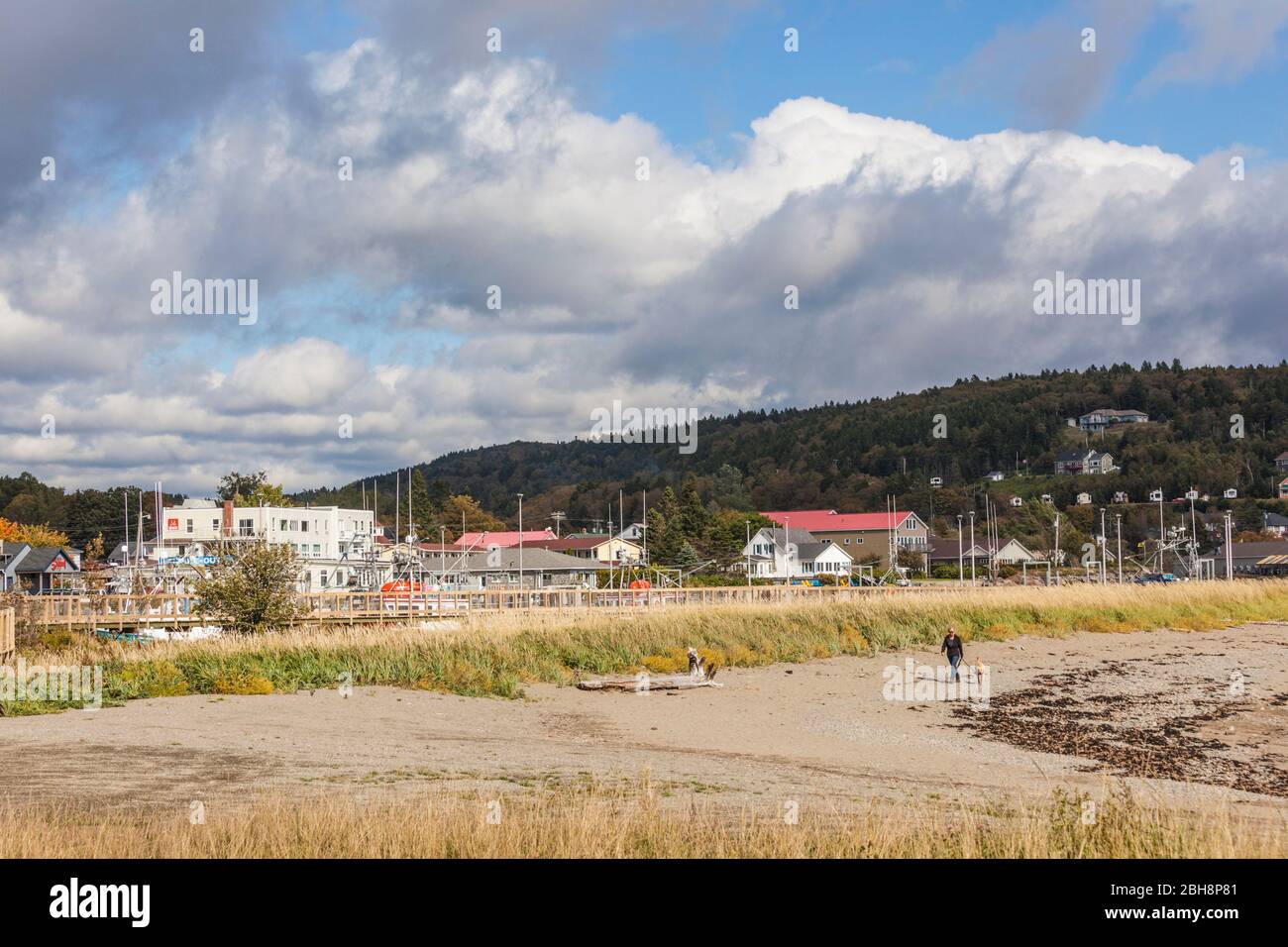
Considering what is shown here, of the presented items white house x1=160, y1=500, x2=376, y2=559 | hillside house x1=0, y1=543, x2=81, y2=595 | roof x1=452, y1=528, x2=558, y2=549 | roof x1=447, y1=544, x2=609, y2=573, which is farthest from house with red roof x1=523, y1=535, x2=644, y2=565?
A: hillside house x1=0, y1=543, x2=81, y2=595

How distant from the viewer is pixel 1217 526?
142625 mm

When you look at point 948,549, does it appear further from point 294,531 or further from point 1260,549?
point 294,531

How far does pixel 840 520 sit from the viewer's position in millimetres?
145875

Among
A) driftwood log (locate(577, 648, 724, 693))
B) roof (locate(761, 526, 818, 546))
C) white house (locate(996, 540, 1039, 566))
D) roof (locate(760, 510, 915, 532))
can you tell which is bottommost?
driftwood log (locate(577, 648, 724, 693))

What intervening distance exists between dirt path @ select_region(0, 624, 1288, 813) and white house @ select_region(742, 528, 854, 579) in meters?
82.0

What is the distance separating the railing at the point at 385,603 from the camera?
4841 centimetres

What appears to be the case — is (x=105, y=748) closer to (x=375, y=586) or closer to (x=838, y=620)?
(x=838, y=620)

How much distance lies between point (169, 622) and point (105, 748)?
1194 inches

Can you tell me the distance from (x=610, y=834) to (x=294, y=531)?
97957mm

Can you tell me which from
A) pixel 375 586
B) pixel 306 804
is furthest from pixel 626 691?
pixel 375 586

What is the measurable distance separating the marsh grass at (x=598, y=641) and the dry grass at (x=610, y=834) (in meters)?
17.6

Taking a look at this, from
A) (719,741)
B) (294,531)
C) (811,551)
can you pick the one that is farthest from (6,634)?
(811,551)

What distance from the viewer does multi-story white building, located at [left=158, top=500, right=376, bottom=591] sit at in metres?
97.2

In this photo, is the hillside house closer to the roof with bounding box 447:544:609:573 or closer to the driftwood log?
the roof with bounding box 447:544:609:573
